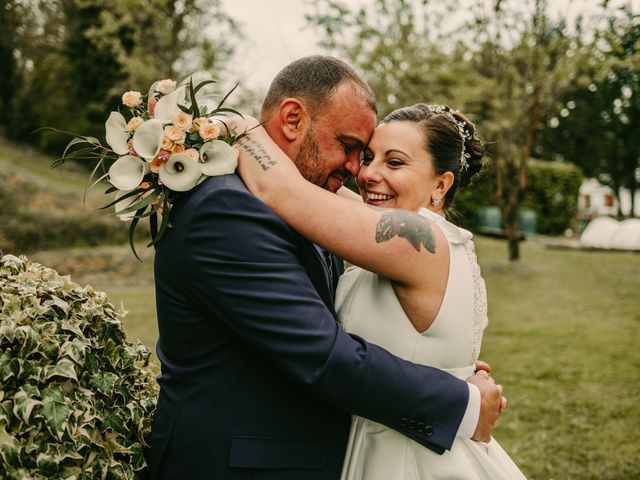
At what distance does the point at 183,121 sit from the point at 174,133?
0.06m

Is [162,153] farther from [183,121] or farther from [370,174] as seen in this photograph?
[370,174]

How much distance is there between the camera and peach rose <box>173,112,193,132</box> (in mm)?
2172

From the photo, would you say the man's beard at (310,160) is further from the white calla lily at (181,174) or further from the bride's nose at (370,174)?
the white calla lily at (181,174)

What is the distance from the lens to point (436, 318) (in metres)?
2.21

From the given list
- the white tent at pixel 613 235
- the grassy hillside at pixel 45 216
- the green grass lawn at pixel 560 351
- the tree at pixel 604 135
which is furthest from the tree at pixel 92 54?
the tree at pixel 604 135

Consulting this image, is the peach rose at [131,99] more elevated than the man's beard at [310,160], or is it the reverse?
the peach rose at [131,99]

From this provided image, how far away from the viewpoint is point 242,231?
2.02 m

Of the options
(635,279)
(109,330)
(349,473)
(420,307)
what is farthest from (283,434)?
(635,279)

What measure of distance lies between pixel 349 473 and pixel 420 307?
70 cm

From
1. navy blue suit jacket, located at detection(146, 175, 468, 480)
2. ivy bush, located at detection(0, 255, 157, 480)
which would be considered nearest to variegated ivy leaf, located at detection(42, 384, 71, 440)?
ivy bush, located at detection(0, 255, 157, 480)

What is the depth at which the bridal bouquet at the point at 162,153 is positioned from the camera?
211 cm

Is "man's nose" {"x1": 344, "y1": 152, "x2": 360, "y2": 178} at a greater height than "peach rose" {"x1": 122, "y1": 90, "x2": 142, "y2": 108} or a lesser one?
lesser

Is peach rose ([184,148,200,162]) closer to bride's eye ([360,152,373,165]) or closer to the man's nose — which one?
the man's nose

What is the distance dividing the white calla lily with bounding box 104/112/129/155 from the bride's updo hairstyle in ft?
3.95
